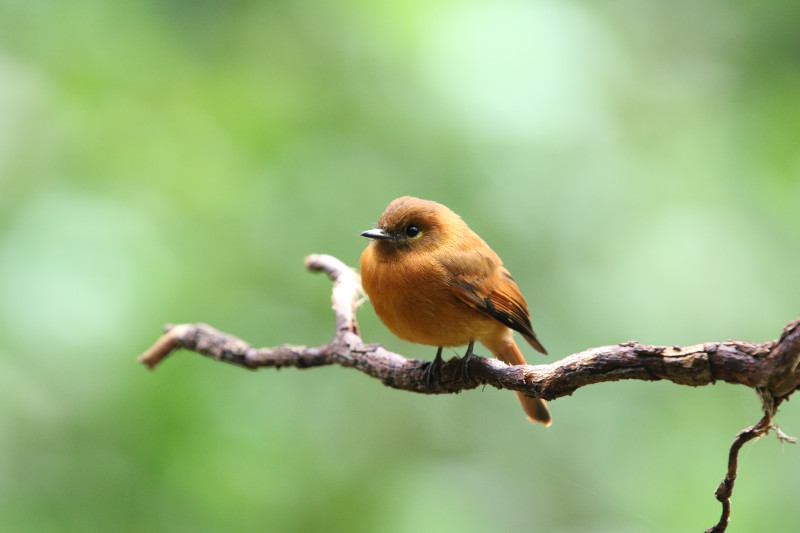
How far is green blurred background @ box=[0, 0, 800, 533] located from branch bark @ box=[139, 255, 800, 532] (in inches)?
31.3

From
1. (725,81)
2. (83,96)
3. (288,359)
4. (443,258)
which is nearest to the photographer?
(443,258)

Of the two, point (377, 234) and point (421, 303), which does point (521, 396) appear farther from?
point (377, 234)

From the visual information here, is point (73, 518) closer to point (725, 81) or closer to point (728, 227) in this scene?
point (728, 227)

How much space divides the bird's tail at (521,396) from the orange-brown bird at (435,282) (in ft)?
0.59

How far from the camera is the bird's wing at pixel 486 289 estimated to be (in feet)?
9.53

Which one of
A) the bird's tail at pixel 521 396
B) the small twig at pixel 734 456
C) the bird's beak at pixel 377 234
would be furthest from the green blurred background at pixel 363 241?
the small twig at pixel 734 456

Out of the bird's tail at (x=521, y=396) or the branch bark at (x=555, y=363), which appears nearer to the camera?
the branch bark at (x=555, y=363)

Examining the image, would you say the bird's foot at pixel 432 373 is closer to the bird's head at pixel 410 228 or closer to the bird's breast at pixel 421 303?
the bird's breast at pixel 421 303

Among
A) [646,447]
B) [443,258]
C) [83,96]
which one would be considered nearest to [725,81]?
[646,447]

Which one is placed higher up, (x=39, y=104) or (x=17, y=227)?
(x=39, y=104)

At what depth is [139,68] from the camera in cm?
460

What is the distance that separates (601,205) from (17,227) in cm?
337

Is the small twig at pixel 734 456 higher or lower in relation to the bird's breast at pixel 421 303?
lower

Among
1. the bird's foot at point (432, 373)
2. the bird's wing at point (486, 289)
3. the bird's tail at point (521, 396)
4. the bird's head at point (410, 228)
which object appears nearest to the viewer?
the bird's foot at point (432, 373)
